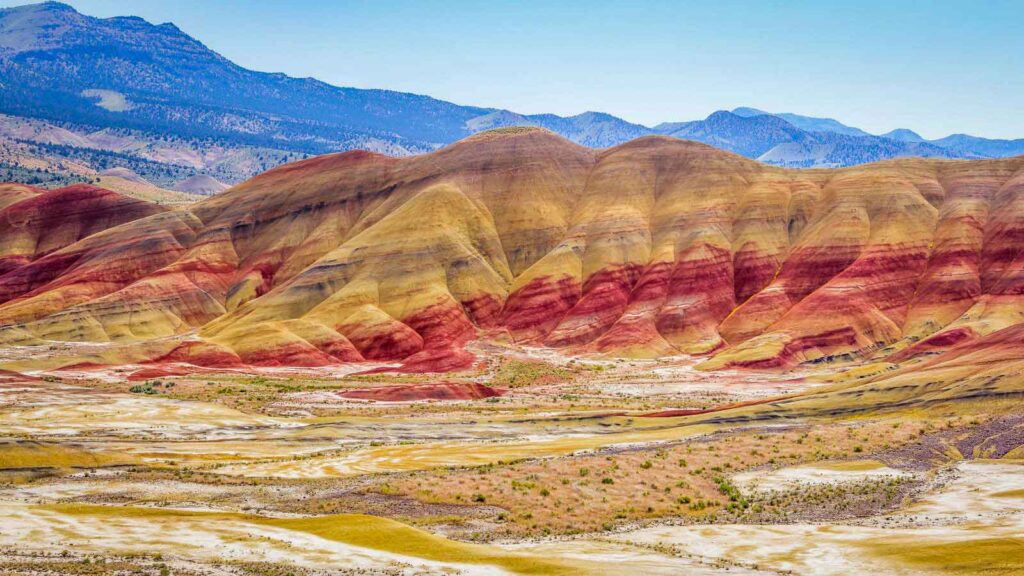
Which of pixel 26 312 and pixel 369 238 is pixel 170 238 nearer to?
pixel 26 312

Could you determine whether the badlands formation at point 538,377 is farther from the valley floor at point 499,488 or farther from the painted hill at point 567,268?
the painted hill at point 567,268

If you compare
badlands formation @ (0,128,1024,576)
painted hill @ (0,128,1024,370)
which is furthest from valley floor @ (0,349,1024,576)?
painted hill @ (0,128,1024,370)

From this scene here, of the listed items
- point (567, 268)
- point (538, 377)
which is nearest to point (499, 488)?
point (538, 377)

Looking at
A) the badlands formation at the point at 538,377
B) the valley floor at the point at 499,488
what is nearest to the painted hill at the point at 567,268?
the badlands formation at the point at 538,377

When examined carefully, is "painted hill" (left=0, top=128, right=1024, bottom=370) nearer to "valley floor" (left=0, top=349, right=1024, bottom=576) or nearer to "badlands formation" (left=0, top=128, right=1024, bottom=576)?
"badlands formation" (left=0, top=128, right=1024, bottom=576)

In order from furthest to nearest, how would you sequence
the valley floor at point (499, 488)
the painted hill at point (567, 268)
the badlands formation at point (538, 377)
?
the painted hill at point (567, 268)
the badlands formation at point (538, 377)
the valley floor at point (499, 488)
